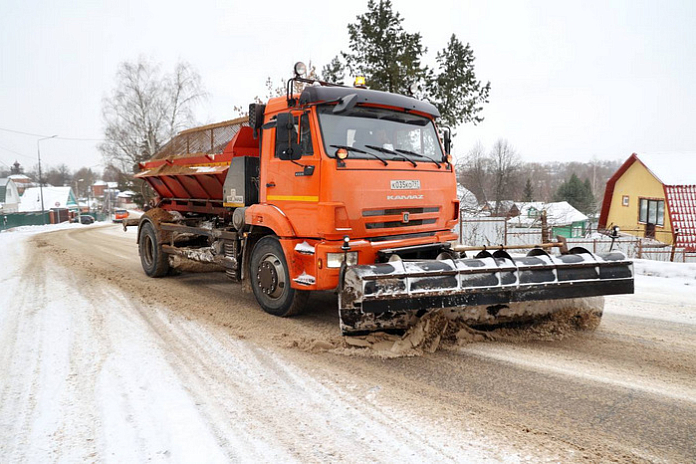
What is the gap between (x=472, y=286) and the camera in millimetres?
4426

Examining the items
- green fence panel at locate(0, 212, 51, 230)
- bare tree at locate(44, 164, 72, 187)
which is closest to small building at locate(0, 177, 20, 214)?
green fence panel at locate(0, 212, 51, 230)

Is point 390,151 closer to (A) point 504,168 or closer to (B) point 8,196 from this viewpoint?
(A) point 504,168

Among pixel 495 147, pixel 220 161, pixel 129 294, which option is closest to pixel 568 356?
pixel 220 161

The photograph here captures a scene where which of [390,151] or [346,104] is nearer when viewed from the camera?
[346,104]

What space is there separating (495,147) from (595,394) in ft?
137

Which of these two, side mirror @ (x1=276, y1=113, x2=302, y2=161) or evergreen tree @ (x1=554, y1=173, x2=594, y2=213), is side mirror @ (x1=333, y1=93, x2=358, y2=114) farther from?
evergreen tree @ (x1=554, y1=173, x2=594, y2=213)

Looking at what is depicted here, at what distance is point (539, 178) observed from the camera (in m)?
72.4

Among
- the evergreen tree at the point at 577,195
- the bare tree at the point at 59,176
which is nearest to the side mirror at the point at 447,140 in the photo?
the evergreen tree at the point at 577,195

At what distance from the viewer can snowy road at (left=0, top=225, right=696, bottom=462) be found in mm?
2938

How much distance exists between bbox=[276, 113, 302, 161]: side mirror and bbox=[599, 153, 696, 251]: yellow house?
18277 mm

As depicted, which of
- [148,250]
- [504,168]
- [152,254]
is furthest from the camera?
[504,168]

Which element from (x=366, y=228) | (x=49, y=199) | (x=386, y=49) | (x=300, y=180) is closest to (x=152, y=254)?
(x=300, y=180)

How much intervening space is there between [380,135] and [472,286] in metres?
2.10

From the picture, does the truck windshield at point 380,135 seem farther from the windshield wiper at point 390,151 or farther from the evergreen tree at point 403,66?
the evergreen tree at point 403,66
